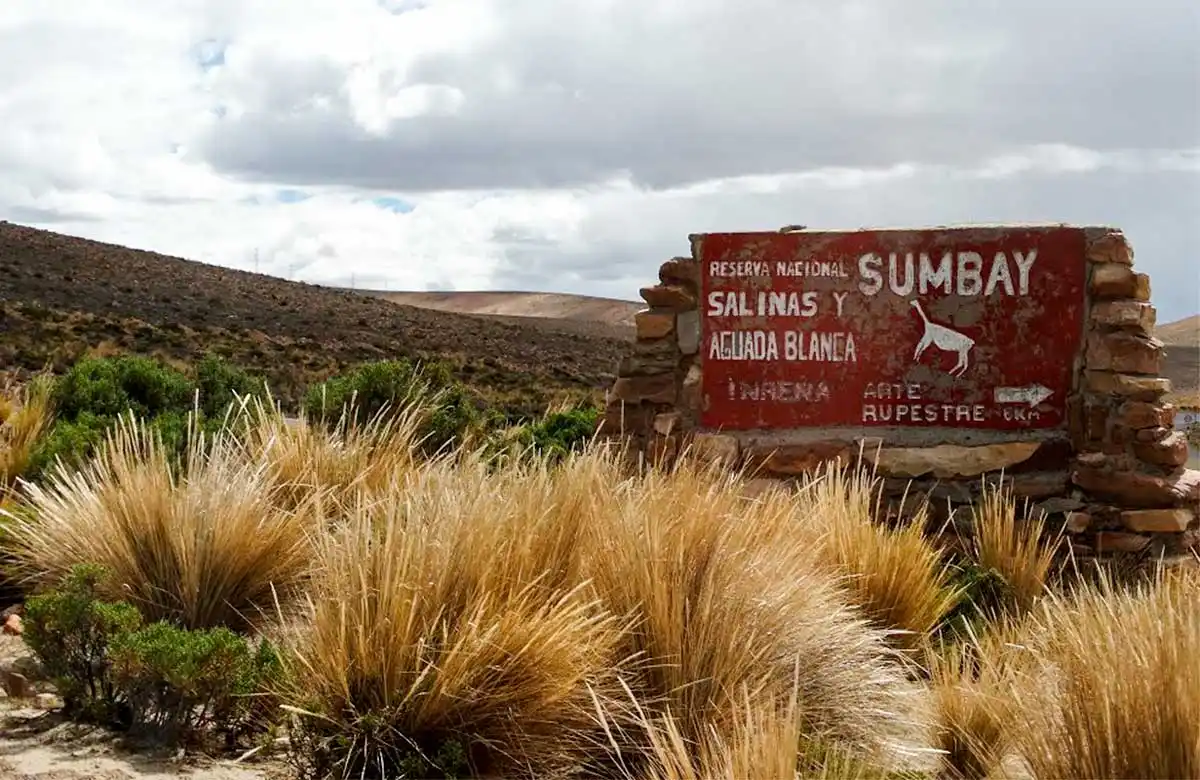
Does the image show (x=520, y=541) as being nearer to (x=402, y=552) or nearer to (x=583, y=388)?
(x=402, y=552)

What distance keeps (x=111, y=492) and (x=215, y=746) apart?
182 centimetres

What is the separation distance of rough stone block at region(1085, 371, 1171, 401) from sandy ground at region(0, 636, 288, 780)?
5642 mm

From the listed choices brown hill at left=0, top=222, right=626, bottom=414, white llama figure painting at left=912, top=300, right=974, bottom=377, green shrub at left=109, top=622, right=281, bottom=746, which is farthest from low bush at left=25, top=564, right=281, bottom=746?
brown hill at left=0, top=222, right=626, bottom=414

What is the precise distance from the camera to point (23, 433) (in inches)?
381

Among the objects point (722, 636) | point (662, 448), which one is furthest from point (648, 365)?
point (722, 636)

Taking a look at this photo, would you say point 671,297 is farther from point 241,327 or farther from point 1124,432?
point 241,327

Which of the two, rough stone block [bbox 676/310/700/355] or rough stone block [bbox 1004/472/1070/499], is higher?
rough stone block [bbox 676/310/700/355]

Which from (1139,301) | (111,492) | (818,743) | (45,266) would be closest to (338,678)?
(818,743)

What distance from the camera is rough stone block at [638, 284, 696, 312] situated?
879 centimetres

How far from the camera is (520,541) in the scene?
16.5ft

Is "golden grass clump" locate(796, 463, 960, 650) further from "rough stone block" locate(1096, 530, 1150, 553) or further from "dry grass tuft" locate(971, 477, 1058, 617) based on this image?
"rough stone block" locate(1096, 530, 1150, 553)

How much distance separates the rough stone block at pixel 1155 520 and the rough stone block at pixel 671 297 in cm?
296

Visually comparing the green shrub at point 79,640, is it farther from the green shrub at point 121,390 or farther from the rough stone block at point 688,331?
the green shrub at point 121,390

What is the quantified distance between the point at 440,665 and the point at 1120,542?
17.0 feet
